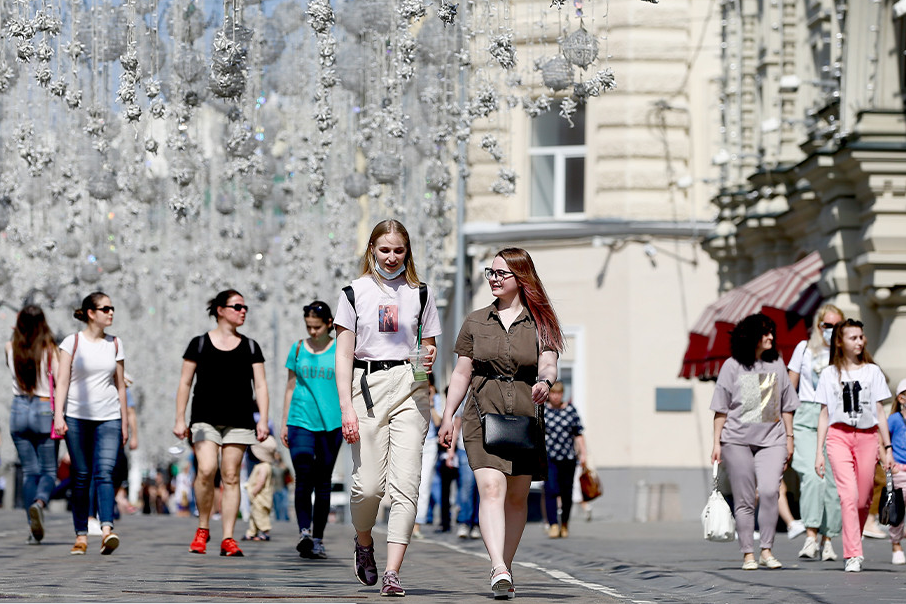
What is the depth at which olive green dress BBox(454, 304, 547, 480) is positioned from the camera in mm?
10070

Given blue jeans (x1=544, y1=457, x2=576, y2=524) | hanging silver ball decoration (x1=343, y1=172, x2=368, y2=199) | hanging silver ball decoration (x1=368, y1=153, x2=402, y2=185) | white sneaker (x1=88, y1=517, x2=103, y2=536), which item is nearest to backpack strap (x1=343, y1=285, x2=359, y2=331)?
hanging silver ball decoration (x1=368, y1=153, x2=402, y2=185)

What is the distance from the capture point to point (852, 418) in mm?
13719

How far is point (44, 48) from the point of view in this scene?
46.4 ft

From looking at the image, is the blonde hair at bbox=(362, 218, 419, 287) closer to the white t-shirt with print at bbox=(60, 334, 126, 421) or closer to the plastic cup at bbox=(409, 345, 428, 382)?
Answer: the plastic cup at bbox=(409, 345, 428, 382)

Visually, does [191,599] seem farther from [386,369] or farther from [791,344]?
[791,344]

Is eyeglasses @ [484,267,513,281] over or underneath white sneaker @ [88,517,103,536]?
over

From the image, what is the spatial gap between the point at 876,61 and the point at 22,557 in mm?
11435

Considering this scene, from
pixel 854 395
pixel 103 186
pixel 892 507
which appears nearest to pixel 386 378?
pixel 854 395

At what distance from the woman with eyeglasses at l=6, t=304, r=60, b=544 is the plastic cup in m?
5.67

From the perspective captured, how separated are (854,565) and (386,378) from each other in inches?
172

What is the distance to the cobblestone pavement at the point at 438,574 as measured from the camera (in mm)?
10219

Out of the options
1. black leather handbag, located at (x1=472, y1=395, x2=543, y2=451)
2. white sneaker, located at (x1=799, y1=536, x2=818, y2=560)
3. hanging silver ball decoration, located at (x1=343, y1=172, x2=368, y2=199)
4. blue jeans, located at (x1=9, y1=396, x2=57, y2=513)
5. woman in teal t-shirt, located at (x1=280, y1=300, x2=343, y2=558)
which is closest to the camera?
black leather handbag, located at (x1=472, y1=395, x2=543, y2=451)

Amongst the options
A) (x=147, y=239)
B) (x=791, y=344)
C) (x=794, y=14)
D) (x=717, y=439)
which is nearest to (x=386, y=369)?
(x=717, y=439)

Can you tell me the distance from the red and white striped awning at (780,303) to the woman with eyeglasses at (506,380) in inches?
492
